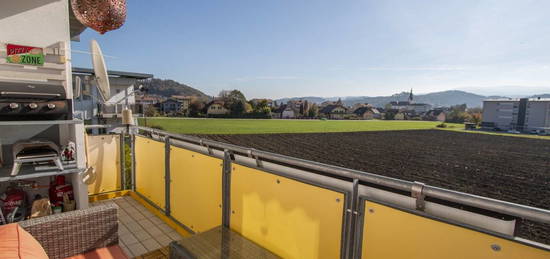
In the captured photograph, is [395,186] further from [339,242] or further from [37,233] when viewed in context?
[37,233]

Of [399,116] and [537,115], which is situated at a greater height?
[537,115]

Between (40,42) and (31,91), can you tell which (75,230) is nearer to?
(31,91)

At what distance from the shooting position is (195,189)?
2598mm

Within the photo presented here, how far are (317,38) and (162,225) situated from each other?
2462 centimetres

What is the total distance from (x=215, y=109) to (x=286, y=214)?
58725 mm

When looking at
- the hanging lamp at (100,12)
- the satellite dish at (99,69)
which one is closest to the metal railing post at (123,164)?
the satellite dish at (99,69)

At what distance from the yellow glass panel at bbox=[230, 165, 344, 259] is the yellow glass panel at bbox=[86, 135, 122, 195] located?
2.76 metres

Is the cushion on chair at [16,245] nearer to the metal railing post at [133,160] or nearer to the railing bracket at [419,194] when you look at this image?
the railing bracket at [419,194]

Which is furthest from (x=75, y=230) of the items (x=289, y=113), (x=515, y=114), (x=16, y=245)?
(x=289, y=113)

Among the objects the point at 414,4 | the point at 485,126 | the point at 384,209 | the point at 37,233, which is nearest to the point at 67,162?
the point at 37,233

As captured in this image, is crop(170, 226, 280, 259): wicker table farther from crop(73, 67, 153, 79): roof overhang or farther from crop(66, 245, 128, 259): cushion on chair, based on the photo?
crop(73, 67, 153, 79): roof overhang

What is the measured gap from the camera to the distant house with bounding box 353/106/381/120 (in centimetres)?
9109

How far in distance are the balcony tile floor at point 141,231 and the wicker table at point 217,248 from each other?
107 centimetres

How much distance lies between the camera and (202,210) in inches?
99.2
